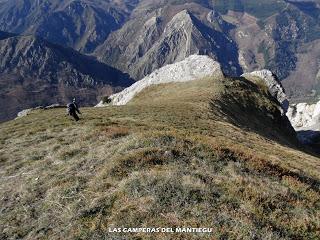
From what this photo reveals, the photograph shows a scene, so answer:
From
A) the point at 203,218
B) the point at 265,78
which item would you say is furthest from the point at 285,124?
the point at 203,218

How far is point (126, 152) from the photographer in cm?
2500

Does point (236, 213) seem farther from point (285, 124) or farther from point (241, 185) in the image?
point (285, 124)

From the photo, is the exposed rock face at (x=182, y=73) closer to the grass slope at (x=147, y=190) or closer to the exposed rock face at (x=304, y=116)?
the grass slope at (x=147, y=190)

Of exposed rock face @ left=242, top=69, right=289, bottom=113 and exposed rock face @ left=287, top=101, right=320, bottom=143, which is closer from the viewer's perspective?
exposed rock face @ left=242, top=69, right=289, bottom=113

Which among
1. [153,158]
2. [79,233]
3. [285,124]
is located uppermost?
[153,158]

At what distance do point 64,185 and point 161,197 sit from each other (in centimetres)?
581

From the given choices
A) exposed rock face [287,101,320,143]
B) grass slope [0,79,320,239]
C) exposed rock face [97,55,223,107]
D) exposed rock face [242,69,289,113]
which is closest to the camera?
grass slope [0,79,320,239]

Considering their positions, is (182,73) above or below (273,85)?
above

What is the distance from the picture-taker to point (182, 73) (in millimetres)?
94938

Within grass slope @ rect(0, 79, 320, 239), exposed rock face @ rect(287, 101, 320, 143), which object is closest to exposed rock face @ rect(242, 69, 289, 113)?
exposed rock face @ rect(287, 101, 320, 143)

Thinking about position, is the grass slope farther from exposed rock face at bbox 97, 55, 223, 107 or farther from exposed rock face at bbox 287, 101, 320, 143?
exposed rock face at bbox 287, 101, 320, 143

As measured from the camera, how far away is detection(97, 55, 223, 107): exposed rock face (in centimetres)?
9172

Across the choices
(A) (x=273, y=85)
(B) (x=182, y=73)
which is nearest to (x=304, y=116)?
(A) (x=273, y=85)

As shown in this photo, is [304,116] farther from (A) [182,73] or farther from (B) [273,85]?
(A) [182,73]
